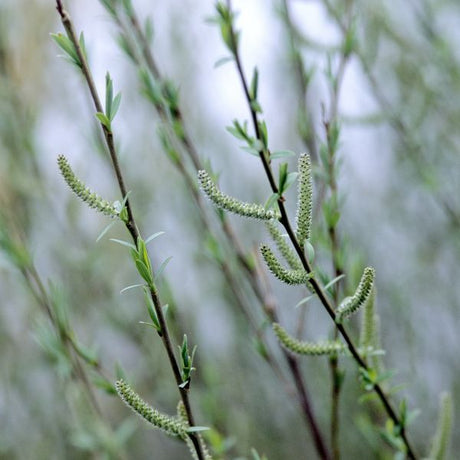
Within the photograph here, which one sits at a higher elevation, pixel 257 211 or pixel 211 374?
pixel 257 211

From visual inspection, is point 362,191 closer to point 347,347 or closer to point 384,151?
point 384,151

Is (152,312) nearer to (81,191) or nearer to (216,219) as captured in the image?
(81,191)

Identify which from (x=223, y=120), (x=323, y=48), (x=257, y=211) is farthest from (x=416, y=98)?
(x=257, y=211)

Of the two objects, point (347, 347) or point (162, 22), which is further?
point (162, 22)

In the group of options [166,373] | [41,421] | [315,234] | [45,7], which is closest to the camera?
[315,234]

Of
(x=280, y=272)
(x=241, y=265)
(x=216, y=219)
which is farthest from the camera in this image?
(x=216, y=219)

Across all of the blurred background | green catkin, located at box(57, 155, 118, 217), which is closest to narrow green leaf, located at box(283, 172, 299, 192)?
green catkin, located at box(57, 155, 118, 217)

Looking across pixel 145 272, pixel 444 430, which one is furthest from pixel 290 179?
pixel 444 430

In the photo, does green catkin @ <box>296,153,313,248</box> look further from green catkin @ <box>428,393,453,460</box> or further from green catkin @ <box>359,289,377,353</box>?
green catkin @ <box>428,393,453,460</box>
